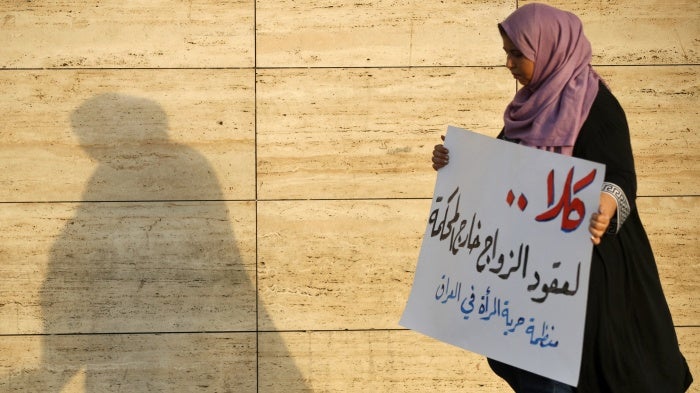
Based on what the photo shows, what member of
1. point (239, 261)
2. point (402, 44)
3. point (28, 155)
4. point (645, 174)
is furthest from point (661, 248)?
point (28, 155)

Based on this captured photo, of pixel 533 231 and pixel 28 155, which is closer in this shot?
pixel 533 231

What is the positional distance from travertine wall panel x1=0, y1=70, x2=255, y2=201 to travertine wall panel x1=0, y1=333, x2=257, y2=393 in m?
0.66

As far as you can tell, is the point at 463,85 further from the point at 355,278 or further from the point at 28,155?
the point at 28,155

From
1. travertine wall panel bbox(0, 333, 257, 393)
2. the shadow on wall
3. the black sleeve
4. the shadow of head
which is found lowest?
travertine wall panel bbox(0, 333, 257, 393)

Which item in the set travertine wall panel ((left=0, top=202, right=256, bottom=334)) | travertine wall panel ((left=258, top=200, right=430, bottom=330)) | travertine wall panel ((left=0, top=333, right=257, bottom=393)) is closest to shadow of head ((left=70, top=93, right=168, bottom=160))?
travertine wall panel ((left=0, top=202, right=256, bottom=334))

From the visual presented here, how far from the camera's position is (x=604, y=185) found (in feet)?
11.1

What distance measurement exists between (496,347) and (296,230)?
193cm

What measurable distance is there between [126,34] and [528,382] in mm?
2705

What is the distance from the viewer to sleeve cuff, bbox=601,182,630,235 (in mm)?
3377

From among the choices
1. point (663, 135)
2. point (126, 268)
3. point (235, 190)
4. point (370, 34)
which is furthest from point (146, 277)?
point (663, 135)

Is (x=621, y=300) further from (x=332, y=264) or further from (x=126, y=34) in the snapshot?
(x=126, y=34)

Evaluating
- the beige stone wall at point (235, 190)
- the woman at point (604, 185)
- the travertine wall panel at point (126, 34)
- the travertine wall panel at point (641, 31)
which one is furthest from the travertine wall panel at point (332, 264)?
the woman at point (604, 185)

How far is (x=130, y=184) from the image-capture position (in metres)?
5.31

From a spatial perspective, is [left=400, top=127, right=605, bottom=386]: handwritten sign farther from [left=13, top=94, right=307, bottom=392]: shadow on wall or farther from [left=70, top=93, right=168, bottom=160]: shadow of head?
[left=70, top=93, right=168, bottom=160]: shadow of head
